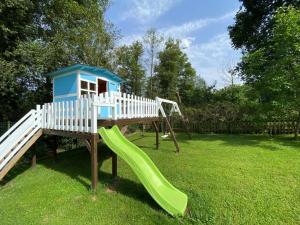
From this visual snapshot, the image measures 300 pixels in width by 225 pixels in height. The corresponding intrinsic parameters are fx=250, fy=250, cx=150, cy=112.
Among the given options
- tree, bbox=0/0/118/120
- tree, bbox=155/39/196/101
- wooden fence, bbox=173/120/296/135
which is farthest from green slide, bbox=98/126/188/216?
tree, bbox=155/39/196/101

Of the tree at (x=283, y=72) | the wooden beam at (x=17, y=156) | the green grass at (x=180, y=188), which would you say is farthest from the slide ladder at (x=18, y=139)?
the tree at (x=283, y=72)

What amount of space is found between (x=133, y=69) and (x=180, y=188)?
65.4ft

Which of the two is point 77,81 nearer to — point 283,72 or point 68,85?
point 68,85

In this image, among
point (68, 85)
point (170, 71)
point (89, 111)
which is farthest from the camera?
point (170, 71)

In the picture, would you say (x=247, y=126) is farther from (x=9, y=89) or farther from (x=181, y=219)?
(x=9, y=89)

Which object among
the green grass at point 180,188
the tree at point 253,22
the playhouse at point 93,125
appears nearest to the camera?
the green grass at point 180,188

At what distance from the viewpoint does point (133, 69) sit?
24.4 metres

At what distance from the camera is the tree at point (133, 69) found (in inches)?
931

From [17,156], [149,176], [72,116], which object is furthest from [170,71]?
[149,176]

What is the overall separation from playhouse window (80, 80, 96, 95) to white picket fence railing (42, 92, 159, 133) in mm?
2145

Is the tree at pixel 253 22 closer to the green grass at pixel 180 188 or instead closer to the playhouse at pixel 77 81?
the playhouse at pixel 77 81

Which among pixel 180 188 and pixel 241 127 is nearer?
pixel 180 188

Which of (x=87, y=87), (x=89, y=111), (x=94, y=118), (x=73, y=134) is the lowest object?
(x=73, y=134)

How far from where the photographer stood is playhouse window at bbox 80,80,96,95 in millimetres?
9768
